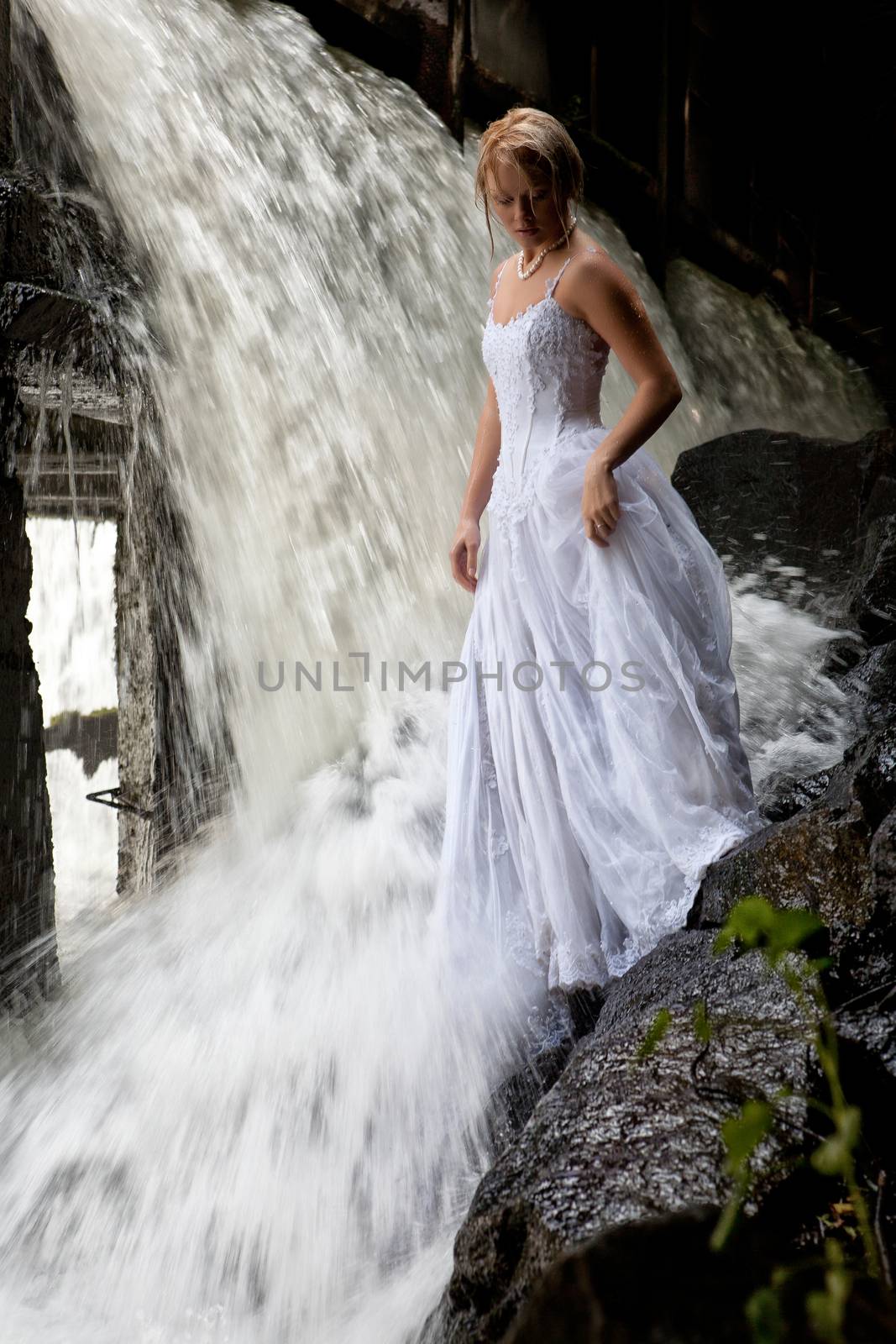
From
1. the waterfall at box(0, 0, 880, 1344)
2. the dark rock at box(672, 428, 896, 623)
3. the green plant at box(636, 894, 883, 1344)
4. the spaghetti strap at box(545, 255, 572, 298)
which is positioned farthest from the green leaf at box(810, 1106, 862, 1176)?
the dark rock at box(672, 428, 896, 623)

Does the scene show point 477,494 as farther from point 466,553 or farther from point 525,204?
point 525,204

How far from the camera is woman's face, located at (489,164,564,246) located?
2.69 meters

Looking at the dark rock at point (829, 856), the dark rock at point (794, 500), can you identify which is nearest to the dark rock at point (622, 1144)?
the dark rock at point (829, 856)

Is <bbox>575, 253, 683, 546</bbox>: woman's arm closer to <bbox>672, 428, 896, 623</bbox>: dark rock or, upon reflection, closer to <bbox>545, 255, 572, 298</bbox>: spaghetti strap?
<bbox>545, 255, 572, 298</bbox>: spaghetti strap

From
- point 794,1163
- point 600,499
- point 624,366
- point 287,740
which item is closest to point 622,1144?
point 794,1163

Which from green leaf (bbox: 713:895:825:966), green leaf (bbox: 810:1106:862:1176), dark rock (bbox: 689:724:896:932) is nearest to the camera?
green leaf (bbox: 810:1106:862:1176)

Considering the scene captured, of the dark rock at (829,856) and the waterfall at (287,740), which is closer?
the dark rock at (829,856)

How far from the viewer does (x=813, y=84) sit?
1324 cm

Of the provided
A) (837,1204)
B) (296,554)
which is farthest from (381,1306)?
(296,554)

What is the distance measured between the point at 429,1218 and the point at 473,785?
1.09 metres

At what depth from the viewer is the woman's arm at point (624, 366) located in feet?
8.81

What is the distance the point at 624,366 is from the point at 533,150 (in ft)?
1.81

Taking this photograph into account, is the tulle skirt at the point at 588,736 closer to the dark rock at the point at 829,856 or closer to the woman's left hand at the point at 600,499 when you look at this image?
the woman's left hand at the point at 600,499

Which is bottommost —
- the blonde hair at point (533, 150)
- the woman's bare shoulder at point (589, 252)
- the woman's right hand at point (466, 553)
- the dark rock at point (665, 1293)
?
the dark rock at point (665, 1293)
